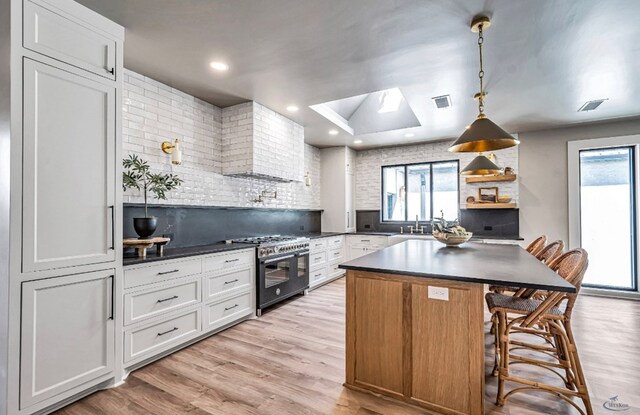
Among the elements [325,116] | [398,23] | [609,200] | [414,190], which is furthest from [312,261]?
[609,200]

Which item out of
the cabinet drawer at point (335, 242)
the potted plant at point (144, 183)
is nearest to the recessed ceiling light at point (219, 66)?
the potted plant at point (144, 183)

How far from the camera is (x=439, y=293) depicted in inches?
73.3

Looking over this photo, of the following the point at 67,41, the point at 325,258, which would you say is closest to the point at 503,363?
the point at 325,258

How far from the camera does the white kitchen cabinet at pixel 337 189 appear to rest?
20.1ft

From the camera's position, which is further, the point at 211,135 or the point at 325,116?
the point at 325,116

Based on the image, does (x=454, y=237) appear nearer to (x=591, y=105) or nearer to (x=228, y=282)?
(x=228, y=282)

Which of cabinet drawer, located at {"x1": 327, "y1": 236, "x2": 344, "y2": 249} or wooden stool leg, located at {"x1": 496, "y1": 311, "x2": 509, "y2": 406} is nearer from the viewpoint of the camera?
wooden stool leg, located at {"x1": 496, "y1": 311, "x2": 509, "y2": 406}

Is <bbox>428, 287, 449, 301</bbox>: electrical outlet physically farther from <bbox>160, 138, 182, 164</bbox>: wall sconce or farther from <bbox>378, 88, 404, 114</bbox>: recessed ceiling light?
<bbox>378, 88, 404, 114</bbox>: recessed ceiling light

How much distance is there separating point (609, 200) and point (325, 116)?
4671 millimetres

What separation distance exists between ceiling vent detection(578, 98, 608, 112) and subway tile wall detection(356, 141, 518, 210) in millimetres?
1201

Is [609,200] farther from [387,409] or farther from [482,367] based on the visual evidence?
[387,409]

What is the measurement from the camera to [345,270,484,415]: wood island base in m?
1.78

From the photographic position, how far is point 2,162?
70.3 inches

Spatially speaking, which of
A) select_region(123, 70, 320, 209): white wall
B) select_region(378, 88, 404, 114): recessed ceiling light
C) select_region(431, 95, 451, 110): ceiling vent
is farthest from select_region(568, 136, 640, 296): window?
select_region(123, 70, 320, 209): white wall
